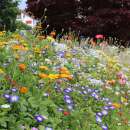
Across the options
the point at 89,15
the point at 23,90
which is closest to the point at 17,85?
the point at 23,90

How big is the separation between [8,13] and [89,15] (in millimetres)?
2733

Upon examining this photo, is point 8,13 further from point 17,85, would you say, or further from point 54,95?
point 17,85

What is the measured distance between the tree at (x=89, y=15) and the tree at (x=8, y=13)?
2.18 ft

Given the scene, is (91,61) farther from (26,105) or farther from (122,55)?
(26,105)

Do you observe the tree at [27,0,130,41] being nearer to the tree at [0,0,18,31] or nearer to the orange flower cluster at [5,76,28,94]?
the tree at [0,0,18,31]

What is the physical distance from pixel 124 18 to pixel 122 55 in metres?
5.56

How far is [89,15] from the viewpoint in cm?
1684

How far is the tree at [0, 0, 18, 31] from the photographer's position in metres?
16.6

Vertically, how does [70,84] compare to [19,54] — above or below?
below

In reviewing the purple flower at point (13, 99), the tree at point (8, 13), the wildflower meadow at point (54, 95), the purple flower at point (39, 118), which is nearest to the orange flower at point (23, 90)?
the wildflower meadow at point (54, 95)

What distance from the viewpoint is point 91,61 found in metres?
8.09

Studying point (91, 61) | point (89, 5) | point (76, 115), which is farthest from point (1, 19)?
point (76, 115)

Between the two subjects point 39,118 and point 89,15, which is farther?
point 89,15

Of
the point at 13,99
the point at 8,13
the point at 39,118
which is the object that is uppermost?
the point at 13,99
